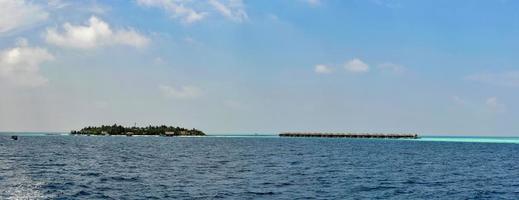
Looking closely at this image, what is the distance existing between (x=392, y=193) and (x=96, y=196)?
24.1 meters

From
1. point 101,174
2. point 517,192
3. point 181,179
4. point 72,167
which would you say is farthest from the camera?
point 72,167

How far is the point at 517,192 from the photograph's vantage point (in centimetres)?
5034

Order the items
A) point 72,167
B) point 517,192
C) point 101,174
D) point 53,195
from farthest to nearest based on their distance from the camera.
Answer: point 72,167, point 101,174, point 517,192, point 53,195

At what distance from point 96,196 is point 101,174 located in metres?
18.6

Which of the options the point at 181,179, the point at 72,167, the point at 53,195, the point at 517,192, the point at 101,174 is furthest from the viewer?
the point at 72,167

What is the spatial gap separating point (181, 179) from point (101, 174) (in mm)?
10164

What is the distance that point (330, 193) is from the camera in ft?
154

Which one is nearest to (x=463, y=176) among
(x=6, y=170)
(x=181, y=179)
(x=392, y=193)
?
(x=392, y=193)

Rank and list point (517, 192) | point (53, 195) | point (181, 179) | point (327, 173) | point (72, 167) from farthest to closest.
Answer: point (72, 167)
point (327, 173)
point (181, 179)
point (517, 192)
point (53, 195)

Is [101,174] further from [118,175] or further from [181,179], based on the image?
[181,179]

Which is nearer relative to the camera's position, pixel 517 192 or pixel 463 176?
pixel 517 192

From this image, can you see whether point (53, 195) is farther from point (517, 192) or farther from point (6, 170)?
point (517, 192)

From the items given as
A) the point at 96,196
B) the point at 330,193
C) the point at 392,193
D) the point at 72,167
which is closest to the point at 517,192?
the point at 392,193

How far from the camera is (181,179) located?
57.0 m
